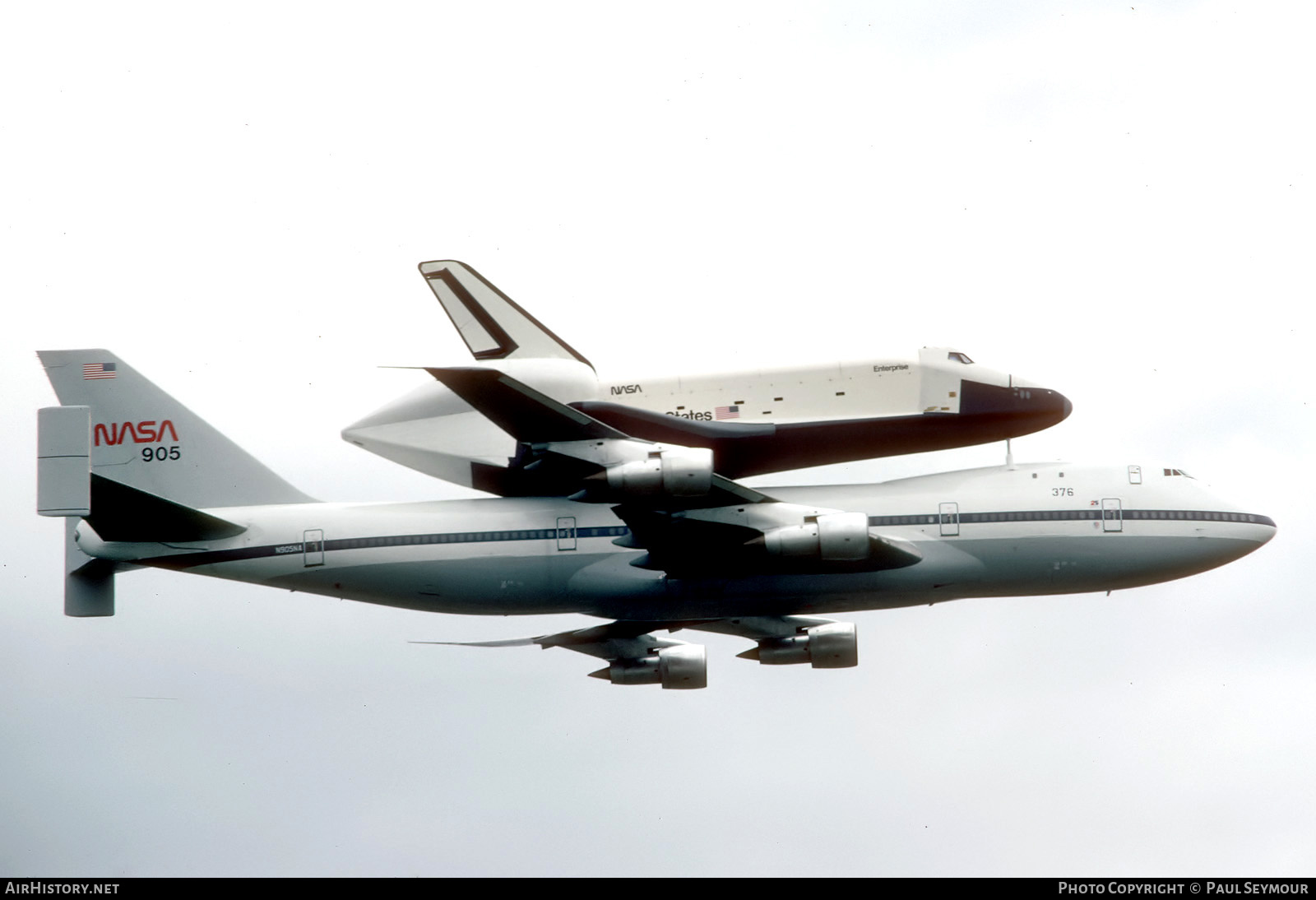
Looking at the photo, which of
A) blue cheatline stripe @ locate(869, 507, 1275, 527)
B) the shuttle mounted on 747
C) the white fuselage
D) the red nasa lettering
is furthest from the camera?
the red nasa lettering

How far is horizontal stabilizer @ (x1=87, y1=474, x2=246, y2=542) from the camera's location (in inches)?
1864

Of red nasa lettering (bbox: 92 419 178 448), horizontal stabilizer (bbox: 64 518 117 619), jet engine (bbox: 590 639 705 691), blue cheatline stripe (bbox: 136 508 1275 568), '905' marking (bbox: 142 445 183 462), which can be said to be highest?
red nasa lettering (bbox: 92 419 178 448)

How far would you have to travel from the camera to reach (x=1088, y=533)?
48250 mm

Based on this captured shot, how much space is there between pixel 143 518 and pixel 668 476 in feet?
46.9

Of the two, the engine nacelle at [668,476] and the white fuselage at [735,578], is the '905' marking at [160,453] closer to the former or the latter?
the white fuselage at [735,578]

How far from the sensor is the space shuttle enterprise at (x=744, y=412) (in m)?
45.9

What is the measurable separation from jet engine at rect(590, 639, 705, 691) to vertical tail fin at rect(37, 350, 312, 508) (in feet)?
35.8

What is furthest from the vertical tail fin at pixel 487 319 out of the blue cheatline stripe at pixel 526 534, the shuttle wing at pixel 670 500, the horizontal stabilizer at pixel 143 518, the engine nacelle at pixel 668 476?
the horizontal stabilizer at pixel 143 518

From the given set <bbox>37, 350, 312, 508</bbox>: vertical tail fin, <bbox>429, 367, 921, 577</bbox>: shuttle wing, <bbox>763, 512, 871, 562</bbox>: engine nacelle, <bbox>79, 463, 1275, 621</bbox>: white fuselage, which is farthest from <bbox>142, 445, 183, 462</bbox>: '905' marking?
<bbox>763, 512, 871, 562</bbox>: engine nacelle

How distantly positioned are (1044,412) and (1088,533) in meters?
3.76

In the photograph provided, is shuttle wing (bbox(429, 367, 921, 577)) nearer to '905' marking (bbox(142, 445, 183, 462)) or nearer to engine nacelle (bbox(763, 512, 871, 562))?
engine nacelle (bbox(763, 512, 871, 562))

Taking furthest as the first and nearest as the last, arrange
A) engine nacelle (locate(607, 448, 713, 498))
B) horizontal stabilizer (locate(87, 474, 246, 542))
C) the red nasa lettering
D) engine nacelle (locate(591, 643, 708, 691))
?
engine nacelle (locate(591, 643, 708, 691)) → the red nasa lettering → horizontal stabilizer (locate(87, 474, 246, 542)) → engine nacelle (locate(607, 448, 713, 498))

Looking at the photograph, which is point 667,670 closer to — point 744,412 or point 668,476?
point 668,476

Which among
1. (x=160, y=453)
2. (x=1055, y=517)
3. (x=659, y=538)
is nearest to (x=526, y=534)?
(x=659, y=538)
